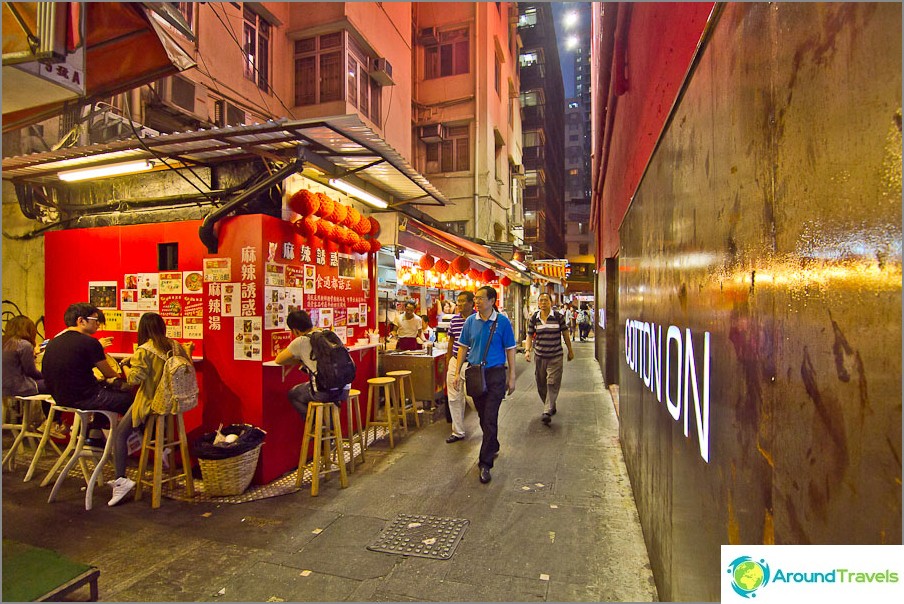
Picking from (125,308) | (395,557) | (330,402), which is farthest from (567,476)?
(125,308)

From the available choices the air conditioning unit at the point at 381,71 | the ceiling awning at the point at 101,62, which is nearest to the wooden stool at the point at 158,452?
the ceiling awning at the point at 101,62

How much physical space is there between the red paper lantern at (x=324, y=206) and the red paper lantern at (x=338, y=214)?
0.25ft

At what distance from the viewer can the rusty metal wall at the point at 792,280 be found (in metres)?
0.83

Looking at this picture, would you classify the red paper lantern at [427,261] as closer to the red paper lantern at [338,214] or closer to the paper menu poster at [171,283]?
the red paper lantern at [338,214]

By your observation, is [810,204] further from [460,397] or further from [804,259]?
[460,397]

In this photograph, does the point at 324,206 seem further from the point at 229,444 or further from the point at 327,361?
the point at 229,444

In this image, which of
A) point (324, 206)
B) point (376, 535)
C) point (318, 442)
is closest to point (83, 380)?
point (318, 442)

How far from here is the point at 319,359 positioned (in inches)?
209

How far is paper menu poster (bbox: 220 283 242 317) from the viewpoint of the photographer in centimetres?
571

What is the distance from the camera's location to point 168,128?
8.05m

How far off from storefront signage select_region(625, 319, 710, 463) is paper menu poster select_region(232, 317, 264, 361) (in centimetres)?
436

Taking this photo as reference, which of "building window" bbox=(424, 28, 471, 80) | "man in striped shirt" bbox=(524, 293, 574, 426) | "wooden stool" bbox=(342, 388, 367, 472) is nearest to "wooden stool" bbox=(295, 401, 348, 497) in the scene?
"wooden stool" bbox=(342, 388, 367, 472)

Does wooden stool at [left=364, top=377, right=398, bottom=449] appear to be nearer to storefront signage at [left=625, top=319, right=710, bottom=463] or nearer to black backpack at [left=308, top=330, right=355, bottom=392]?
black backpack at [left=308, top=330, right=355, bottom=392]

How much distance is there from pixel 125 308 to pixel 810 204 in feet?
25.2
